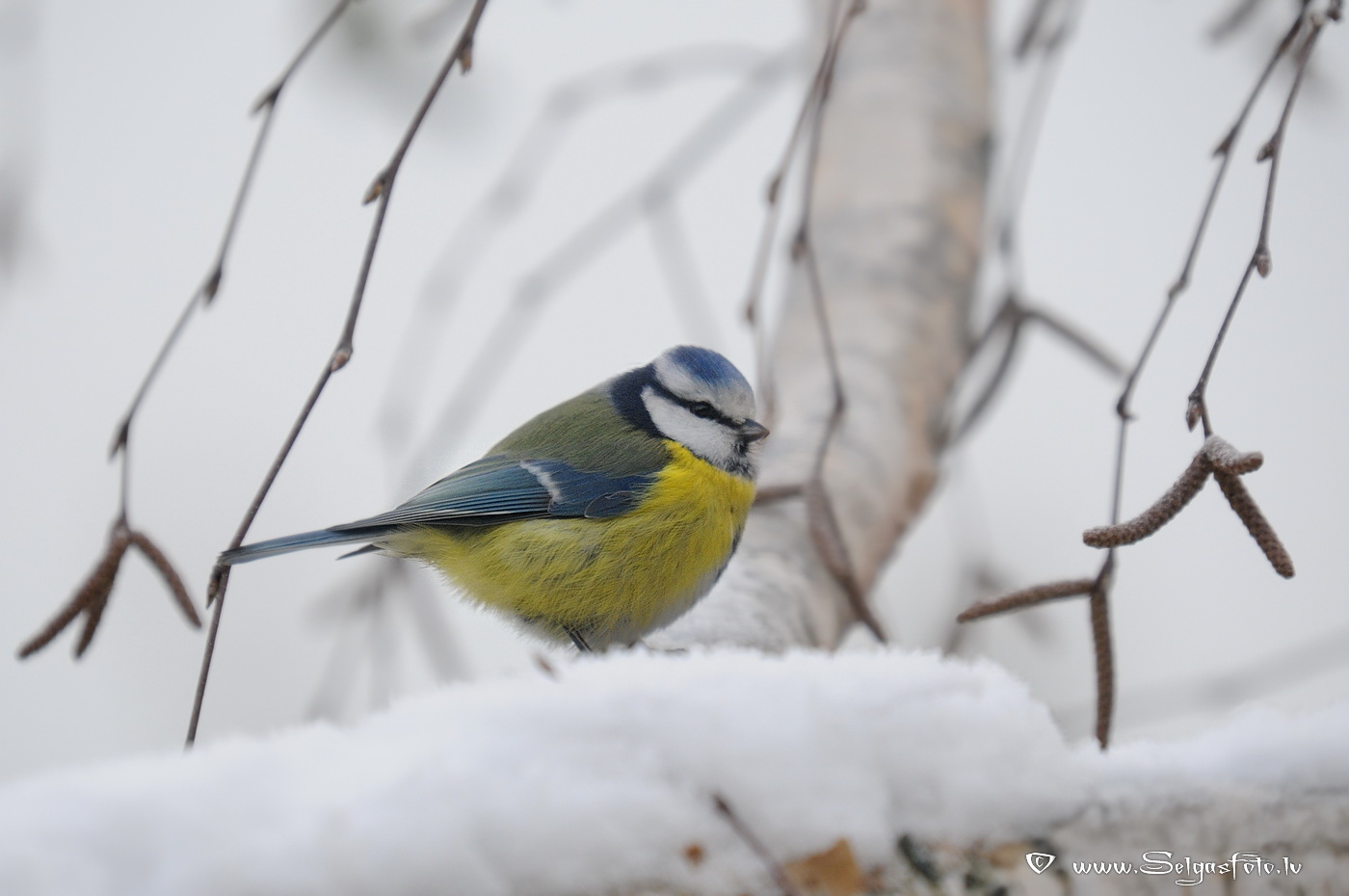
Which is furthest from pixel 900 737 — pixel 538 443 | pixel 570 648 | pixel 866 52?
pixel 866 52

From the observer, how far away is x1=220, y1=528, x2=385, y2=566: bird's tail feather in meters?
0.87

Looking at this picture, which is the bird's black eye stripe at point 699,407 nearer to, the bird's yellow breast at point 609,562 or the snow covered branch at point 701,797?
the bird's yellow breast at point 609,562

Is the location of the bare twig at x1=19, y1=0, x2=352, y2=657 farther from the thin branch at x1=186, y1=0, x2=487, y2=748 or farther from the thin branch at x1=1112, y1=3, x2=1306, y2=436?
the thin branch at x1=1112, y1=3, x2=1306, y2=436

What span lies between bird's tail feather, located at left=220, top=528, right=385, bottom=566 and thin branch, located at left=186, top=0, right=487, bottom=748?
25 cm

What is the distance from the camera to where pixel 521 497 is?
1.06 m

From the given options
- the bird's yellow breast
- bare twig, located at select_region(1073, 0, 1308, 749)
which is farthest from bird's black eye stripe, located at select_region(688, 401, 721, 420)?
bare twig, located at select_region(1073, 0, 1308, 749)

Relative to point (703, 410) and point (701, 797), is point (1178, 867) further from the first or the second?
point (703, 410)

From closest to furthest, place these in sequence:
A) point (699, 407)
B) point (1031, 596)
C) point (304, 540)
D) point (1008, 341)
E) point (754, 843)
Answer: point (754, 843) → point (1031, 596) → point (304, 540) → point (699, 407) → point (1008, 341)

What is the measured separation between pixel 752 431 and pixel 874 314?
317 millimetres

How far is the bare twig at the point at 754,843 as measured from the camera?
38cm

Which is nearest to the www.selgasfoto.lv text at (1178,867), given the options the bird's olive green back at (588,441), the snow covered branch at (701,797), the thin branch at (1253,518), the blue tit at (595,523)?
the snow covered branch at (701,797)

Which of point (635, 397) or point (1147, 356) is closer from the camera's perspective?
point (1147, 356)

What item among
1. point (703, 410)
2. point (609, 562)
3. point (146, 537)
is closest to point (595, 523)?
point (609, 562)

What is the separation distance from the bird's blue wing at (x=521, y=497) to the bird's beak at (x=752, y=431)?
0.38ft
